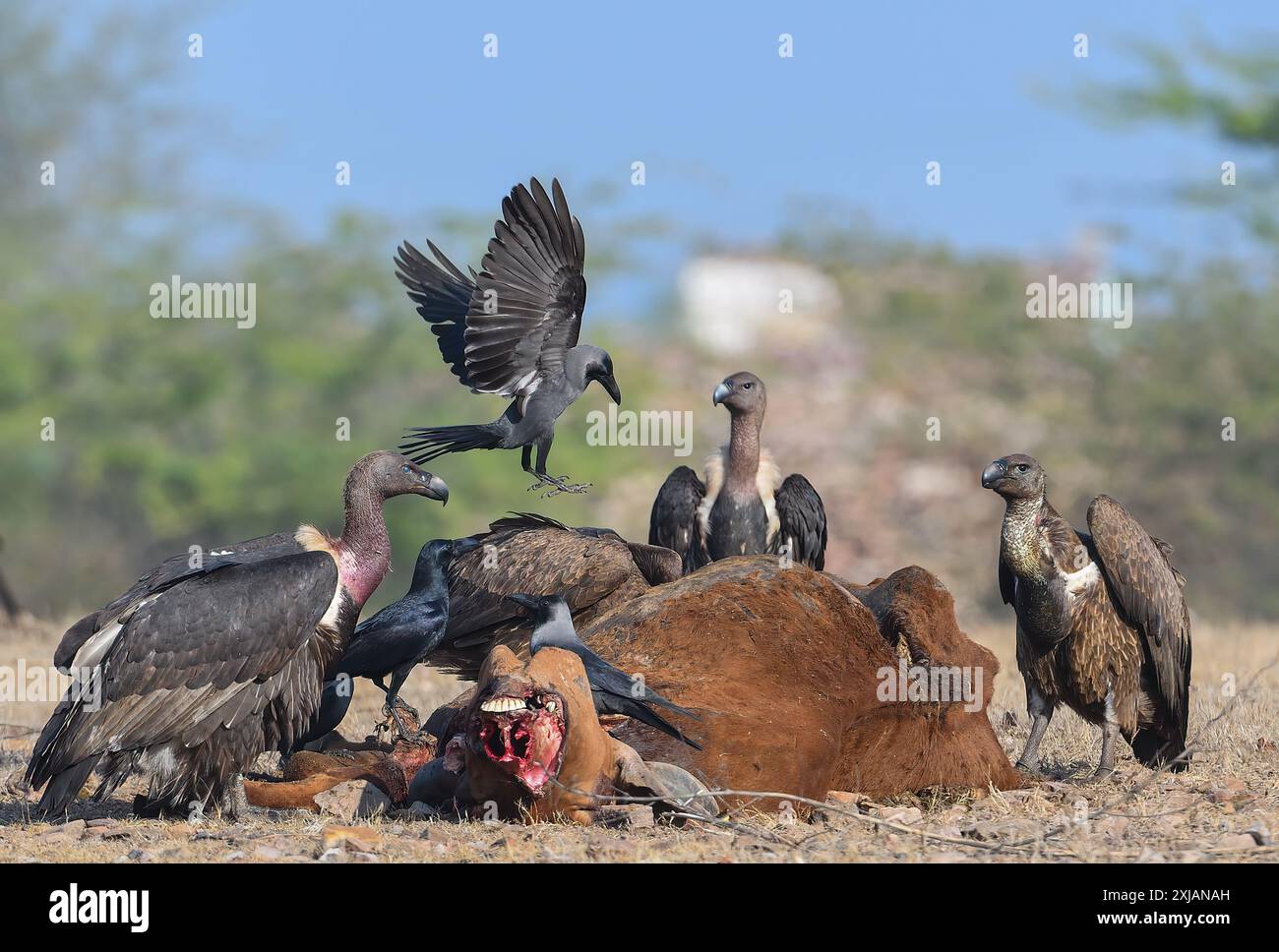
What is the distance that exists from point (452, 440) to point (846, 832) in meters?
2.70

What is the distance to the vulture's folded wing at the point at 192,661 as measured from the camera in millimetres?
5371

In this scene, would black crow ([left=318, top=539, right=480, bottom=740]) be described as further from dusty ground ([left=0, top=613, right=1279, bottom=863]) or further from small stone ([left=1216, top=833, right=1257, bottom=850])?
small stone ([left=1216, top=833, right=1257, bottom=850])

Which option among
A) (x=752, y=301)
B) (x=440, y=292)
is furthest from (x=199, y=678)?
(x=752, y=301)

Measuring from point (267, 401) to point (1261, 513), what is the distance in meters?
13.0

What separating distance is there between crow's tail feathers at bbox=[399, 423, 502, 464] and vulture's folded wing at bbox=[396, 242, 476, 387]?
3.25 ft

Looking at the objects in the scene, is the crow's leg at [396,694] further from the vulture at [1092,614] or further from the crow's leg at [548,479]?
the vulture at [1092,614]

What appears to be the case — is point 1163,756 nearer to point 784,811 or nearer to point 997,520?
point 784,811

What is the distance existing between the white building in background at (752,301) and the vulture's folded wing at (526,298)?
20.5 meters

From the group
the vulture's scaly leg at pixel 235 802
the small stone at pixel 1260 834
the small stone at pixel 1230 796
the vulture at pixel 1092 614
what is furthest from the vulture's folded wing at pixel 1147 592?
the vulture's scaly leg at pixel 235 802

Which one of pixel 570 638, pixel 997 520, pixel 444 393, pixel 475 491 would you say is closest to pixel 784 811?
pixel 570 638

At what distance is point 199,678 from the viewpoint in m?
5.40

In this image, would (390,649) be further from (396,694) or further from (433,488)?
(433,488)

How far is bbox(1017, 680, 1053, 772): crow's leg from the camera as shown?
6.36 metres

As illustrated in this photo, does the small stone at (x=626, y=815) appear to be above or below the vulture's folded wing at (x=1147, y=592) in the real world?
below
